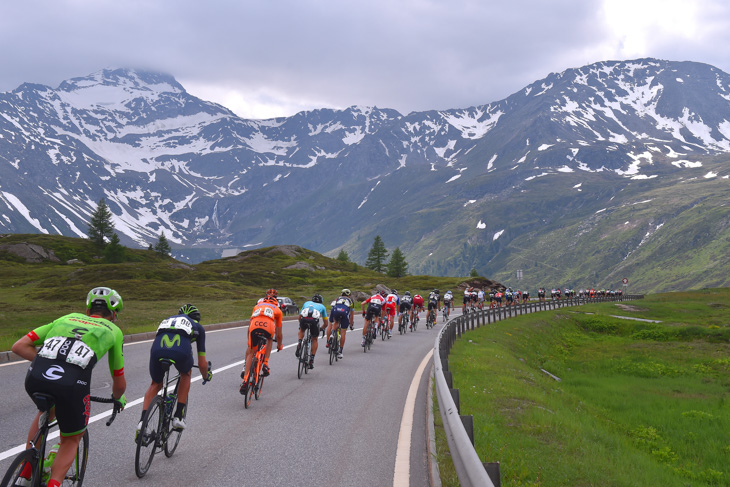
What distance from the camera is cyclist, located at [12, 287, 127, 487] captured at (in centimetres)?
514

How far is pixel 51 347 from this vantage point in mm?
5230

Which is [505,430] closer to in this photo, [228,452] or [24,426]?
[228,452]

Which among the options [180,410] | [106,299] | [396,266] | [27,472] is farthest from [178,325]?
[396,266]

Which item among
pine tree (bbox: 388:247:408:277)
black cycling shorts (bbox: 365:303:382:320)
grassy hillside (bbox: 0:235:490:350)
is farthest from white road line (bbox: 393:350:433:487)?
pine tree (bbox: 388:247:408:277)

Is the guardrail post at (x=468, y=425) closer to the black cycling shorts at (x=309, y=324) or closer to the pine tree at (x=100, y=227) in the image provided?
the black cycling shorts at (x=309, y=324)

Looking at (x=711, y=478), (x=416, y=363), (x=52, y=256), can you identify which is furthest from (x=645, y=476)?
(x=52, y=256)

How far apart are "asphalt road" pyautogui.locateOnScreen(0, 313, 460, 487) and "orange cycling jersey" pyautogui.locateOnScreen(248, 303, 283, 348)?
56.5 inches

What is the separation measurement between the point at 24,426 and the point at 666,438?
1329cm

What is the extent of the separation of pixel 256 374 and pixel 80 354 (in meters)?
6.34

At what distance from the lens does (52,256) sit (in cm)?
9625

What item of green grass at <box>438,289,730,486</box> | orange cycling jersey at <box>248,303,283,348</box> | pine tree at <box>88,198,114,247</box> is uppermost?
pine tree at <box>88,198,114,247</box>

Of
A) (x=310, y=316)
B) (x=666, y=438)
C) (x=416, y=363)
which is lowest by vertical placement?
(x=666, y=438)

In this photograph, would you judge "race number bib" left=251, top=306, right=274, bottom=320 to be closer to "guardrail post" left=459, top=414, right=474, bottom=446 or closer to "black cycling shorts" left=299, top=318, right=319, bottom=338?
"black cycling shorts" left=299, top=318, right=319, bottom=338

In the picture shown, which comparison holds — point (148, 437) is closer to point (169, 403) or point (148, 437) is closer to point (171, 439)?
point (169, 403)
